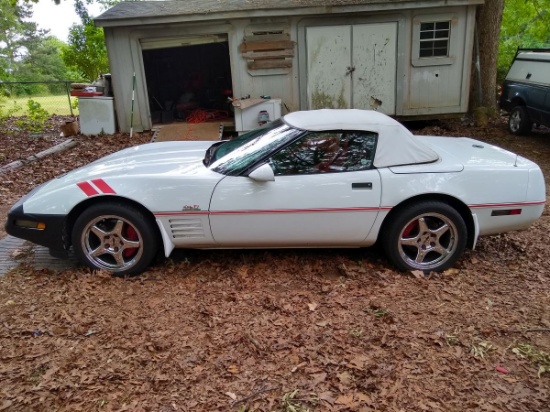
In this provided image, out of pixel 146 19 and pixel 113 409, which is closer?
pixel 113 409

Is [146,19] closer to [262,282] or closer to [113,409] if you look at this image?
[262,282]

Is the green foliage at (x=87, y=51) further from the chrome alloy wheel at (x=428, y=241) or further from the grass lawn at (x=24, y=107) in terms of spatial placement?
the chrome alloy wheel at (x=428, y=241)

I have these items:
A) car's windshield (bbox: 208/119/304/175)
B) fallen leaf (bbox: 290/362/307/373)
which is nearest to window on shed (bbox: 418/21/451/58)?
car's windshield (bbox: 208/119/304/175)

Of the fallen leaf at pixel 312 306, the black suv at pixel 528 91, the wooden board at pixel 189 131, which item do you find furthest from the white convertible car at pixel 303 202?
the black suv at pixel 528 91

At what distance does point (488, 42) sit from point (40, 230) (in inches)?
418

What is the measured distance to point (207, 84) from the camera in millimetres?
14117

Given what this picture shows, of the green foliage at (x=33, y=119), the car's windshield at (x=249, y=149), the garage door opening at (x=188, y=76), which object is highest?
the garage door opening at (x=188, y=76)

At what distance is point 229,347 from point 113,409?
2.61ft

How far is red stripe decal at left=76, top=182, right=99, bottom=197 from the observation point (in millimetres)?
3763

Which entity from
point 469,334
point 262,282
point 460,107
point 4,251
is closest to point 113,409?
point 262,282

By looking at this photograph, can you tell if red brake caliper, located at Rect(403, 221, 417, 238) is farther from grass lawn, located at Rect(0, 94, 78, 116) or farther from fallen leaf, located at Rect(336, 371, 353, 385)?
grass lawn, located at Rect(0, 94, 78, 116)

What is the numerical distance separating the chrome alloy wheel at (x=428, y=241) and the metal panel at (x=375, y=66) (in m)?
7.01

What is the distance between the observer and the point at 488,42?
10727 mm

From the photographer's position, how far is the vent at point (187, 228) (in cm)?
380
